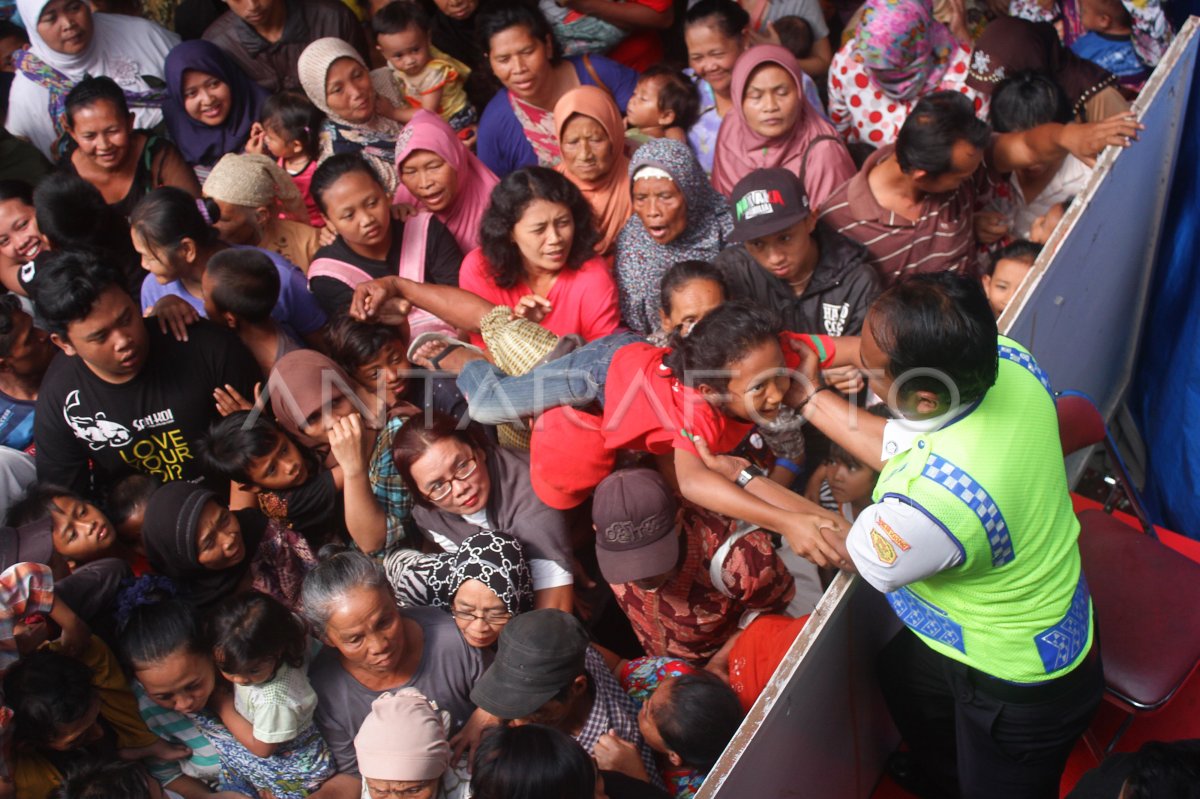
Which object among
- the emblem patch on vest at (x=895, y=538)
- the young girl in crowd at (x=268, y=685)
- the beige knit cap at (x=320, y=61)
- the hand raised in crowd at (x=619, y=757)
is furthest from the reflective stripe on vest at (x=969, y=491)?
the beige knit cap at (x=320, y=61)

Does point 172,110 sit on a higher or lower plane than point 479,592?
higher

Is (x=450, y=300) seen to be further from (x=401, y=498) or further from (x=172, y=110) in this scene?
(x=172, y=110)

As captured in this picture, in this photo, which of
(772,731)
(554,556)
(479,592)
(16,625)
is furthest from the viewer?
(554,556)

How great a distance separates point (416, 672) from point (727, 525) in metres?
0.86

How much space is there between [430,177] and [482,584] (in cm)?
175

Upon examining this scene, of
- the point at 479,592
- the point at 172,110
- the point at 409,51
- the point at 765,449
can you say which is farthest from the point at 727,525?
the point at 172,110

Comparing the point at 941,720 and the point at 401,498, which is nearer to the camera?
the point at 941,720

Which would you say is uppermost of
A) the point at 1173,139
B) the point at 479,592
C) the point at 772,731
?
the point at 1173,139

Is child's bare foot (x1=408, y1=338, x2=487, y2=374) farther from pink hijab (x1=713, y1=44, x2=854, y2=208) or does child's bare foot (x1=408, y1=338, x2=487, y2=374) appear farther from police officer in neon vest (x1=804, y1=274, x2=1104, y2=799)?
police officer in neon vest (x1=804, y1=274, x2=1104, y2=799)

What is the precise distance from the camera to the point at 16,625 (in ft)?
7.14

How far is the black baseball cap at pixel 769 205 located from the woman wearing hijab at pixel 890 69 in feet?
3.63

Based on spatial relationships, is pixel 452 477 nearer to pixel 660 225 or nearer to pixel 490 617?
pixel 490 617

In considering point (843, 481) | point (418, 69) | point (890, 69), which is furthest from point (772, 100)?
point (418, 69)

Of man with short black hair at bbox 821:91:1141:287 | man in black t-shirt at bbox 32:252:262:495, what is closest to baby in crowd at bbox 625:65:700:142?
man with short black hair at bbox 821:91:1141:287
